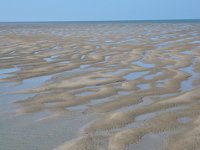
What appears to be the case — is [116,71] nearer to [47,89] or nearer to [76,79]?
[76,79]

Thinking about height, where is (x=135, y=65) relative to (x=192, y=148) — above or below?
below

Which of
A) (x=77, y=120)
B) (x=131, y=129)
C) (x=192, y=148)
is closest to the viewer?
(x=192, y=148)

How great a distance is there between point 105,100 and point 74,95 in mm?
592

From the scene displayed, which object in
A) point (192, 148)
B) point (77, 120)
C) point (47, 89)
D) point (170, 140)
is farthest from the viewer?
point (47, 89)

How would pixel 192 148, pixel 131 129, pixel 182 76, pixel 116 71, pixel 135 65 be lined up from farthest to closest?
1. pixel 135 65
2. pixel 116 71
3. pixel 182 76
4. pixel 131 129
5. pixel 192 148

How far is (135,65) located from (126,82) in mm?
2353

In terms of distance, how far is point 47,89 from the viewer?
257 inches

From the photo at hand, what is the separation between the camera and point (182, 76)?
7.44 m

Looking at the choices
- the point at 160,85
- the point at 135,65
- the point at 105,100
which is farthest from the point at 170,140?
the point at 135,65

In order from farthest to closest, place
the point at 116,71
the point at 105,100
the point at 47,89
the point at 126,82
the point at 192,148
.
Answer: the point at 116,71, the point at 126,82, the point at 47,89, the point at 105,100, the point at 192,148

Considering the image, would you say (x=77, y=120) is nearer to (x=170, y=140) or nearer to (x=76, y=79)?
(x=170, y=140)

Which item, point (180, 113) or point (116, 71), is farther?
point (116, 71)

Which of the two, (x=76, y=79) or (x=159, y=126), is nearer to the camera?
(x=159, y=126)

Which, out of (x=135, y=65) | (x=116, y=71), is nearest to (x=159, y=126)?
(x=116, y=71)
